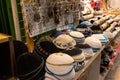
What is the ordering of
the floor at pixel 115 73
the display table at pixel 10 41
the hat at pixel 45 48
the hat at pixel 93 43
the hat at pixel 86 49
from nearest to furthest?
the display table at pixel 10 41
the hat at pixel 45 48
the hat at pixel 86 49
the hat at pixel 93 43
the floor at pixel 115 73

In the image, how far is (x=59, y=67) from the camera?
1.02 m

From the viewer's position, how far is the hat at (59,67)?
1028 millimetres

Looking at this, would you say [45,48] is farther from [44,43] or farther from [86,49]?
[86,49]

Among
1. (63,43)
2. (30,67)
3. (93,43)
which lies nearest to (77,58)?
(63,43)

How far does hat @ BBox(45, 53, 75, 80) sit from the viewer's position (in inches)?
40.5

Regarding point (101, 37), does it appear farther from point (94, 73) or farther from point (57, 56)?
point (57, 56)

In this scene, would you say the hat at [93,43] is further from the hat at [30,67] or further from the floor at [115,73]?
the floor at [115,73]

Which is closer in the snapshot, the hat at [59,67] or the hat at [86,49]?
the hat at [59,67]

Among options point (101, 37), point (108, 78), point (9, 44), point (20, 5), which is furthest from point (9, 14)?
point (108, 78)

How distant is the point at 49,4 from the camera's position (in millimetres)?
1697

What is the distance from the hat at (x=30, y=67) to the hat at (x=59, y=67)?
0.05m

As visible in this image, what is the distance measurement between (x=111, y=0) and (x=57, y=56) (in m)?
4.34

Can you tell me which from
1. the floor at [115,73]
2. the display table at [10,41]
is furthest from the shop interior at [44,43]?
the floor at [115,73]

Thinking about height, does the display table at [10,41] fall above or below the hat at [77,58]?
above
